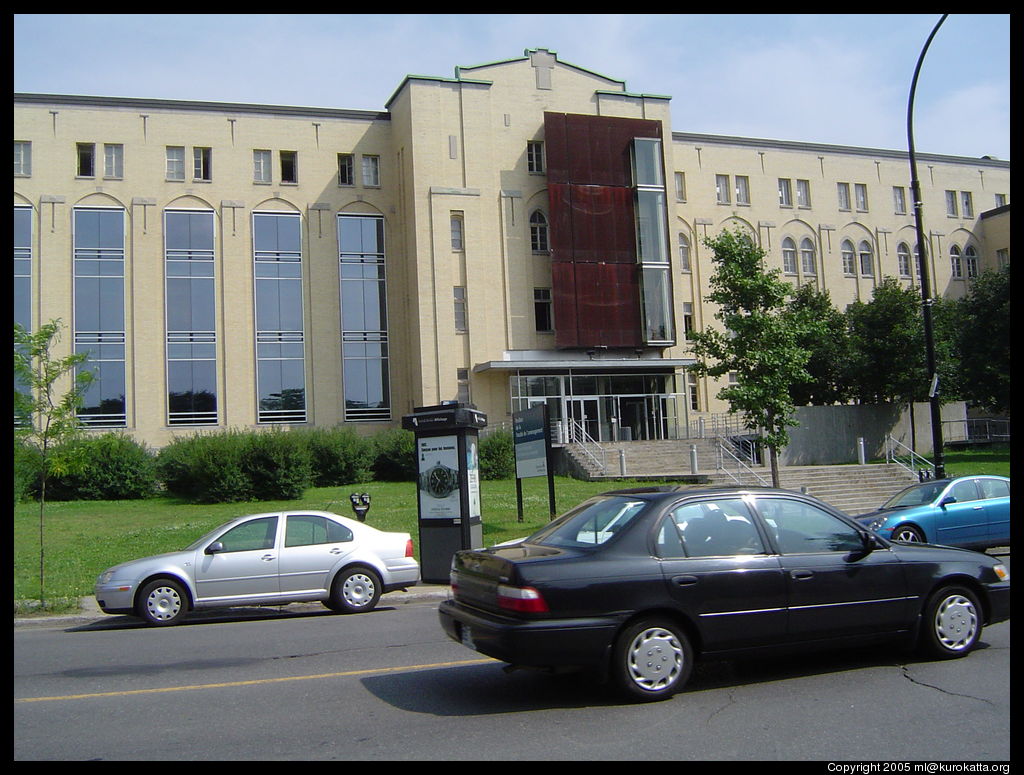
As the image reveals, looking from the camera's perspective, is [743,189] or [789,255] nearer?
[743,189]

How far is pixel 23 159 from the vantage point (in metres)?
40.8

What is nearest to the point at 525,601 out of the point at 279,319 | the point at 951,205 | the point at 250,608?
the point at 250,608

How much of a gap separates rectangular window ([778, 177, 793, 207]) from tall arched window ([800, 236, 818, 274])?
2364 mm

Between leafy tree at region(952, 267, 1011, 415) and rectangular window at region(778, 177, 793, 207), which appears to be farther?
rectangular window at region(778, 177, 793, 207)

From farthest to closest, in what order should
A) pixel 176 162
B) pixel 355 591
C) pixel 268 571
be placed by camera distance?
pixel 176 162 < pixel 355 591 < pixel 268 571

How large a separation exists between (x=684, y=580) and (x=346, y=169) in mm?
41010

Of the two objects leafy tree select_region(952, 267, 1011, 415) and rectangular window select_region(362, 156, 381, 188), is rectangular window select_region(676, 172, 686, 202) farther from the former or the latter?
rectangular window select_region(362, 156, 381, 188)

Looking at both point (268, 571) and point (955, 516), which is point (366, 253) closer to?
point (955, 516)

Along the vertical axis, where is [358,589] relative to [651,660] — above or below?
below

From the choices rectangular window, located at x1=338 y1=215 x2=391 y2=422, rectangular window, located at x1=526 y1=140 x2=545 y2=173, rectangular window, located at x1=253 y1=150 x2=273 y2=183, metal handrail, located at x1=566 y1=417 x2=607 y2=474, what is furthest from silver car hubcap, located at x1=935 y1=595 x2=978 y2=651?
rectangular window, located at x1=253 y1=150 x2=273 y2=183

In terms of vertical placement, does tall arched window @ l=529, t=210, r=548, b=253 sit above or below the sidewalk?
above

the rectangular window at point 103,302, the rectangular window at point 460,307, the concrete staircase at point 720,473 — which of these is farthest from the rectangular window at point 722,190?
the rectangular window at point 103,302

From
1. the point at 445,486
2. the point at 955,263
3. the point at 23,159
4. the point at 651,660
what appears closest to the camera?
the point at 651,660

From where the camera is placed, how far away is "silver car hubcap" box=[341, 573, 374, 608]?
12.4m
